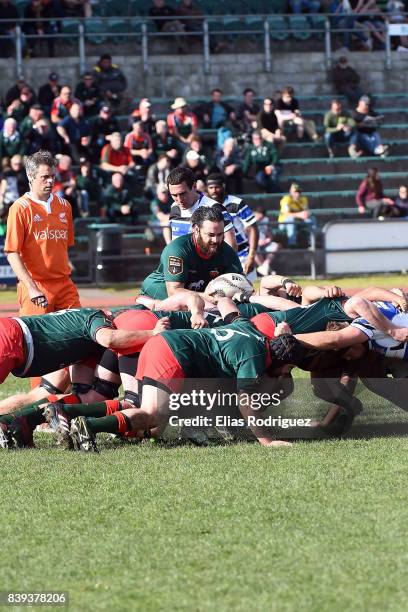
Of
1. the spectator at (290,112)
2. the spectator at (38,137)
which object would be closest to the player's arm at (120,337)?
the spectator at (38,137)

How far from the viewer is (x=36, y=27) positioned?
25.4m

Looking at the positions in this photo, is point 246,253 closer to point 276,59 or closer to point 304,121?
point 304,121

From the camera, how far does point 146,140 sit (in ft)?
73.7

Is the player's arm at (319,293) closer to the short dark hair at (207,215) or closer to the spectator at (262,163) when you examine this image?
the short dark hair at (207,215)

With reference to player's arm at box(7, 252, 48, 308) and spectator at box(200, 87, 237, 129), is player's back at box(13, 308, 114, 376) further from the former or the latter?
spectator at box(200, 87, 237, 129)

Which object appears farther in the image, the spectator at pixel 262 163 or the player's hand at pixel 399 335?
the spectator at pixel 262 163

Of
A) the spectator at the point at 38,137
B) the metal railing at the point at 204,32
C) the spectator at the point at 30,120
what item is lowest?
the spectator at the point at 38,137

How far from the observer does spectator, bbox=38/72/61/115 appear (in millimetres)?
22844

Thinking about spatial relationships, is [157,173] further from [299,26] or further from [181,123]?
[299,26]

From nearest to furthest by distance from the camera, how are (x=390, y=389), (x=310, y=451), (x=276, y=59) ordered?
(x=310, y=451) < (x=390, y=389) < (x=276, y=59)

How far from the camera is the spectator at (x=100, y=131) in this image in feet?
73.6

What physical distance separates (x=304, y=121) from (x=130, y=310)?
17191 millimetres

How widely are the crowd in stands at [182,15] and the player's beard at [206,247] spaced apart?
1629cm

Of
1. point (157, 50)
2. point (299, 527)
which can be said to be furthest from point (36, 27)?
point (299, 527)
